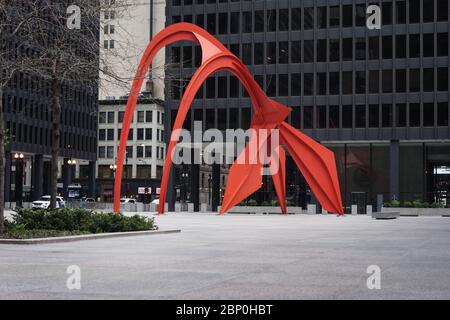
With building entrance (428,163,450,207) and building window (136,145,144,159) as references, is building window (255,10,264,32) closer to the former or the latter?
building entrance (428,163,450,207)

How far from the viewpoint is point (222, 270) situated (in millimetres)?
13352

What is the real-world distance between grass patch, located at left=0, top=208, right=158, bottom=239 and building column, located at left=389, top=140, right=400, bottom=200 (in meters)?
48.3

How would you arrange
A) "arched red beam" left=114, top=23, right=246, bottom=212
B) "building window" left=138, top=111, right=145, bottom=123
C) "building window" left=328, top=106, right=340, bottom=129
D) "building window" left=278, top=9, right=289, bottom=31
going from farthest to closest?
"building window" left=138, top=111, right=145, bottom=123
"building window" left=278, top=9, right=289, bottom=31
"building window" left=328, top=106, right=340, bottom=129
"arched red beam" left=114, top=23, right=246, bottom=212

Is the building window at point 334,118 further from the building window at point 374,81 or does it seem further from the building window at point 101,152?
the building window at point 101,152

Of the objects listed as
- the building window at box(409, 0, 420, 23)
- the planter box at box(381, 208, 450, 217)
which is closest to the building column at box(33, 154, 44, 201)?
the building window at box(409, 0, 420, 23)

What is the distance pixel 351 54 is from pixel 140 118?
67.1 metres

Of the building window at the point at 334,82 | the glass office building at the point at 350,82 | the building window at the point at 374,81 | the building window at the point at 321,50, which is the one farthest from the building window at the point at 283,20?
the building window at the point at 374,81

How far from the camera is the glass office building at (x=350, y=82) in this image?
6944 centimetres

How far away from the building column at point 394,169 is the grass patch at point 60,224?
159 feet

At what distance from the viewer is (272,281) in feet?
37.8

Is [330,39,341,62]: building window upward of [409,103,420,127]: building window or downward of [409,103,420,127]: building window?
upward

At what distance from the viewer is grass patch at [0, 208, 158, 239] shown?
71.7 ft
